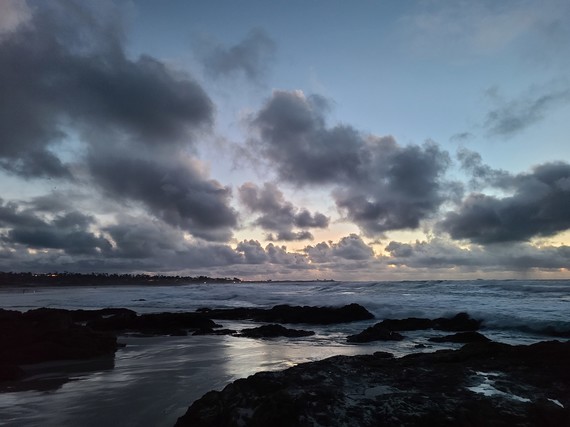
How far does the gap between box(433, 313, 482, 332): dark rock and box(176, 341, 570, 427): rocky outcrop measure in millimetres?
11579

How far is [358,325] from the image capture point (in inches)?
741

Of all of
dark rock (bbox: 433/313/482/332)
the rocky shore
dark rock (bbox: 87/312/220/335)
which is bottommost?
dark rock (bbox: 433/313/482/332)

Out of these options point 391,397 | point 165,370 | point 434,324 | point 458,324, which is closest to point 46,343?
point 165,370

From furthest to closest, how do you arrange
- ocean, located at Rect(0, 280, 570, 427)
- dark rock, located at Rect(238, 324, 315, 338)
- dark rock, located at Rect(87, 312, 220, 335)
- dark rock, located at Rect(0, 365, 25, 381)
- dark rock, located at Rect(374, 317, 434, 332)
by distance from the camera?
dark rock, located at Rect(87, 312, 220, 335) < dark rock, located at Rect(374, 317, 434, 332) < dark rock, located at Rect(238, 324, 315, 338) < dark rock, located at Rect(0, 365, 25, 381) < ocean, located at Rect(0, 280, 570, 427)

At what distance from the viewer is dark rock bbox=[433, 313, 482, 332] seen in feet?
54.9

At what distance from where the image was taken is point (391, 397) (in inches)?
173

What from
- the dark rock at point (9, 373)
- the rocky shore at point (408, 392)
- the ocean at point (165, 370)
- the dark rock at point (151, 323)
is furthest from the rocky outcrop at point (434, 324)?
the dark rock at point (9, 373)

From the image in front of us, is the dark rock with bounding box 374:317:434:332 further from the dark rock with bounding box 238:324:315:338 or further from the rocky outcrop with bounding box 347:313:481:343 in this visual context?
the dark rock with bounding box 238:324:315:338

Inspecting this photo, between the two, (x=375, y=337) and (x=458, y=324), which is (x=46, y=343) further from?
(x=458, y=324)

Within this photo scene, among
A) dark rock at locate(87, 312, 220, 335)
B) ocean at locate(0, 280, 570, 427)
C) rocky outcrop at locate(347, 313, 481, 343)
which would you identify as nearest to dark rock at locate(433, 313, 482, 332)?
rocky outcrop at locate(347, 313, 481, 343)

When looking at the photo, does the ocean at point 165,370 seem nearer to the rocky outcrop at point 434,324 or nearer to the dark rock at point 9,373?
the dark rock at point 9,373

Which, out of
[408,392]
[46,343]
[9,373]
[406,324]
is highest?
[408,392]

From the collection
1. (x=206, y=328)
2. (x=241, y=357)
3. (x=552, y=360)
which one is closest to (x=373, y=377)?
(x=552, y=360)

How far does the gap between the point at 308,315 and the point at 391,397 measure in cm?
1697
